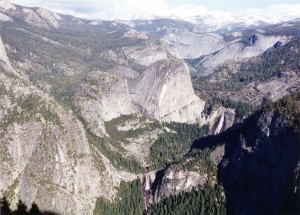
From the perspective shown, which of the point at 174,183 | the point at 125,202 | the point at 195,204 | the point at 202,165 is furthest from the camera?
the point at 202,165

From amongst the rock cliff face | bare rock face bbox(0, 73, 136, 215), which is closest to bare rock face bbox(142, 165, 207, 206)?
the rock cliff face

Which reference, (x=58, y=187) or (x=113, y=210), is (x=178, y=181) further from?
(x=58, y=187)

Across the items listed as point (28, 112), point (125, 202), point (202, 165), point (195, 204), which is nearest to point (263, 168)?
point (195, 204)

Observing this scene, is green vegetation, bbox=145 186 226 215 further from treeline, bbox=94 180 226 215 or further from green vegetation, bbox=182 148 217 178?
green vegetation, bbox=182 148 217 178

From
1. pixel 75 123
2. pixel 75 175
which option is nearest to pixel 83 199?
pixel 75 175

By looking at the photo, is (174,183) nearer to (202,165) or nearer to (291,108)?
(202,165)

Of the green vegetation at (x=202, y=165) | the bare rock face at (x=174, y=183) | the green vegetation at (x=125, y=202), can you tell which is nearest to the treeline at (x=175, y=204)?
the green vegetation at (x=125, y=202)

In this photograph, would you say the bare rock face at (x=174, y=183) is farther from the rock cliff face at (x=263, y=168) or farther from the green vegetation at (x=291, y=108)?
the green vegetation at (x=291, y=108)
